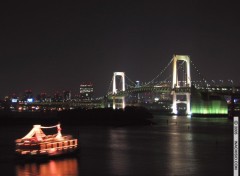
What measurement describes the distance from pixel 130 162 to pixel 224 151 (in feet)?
24.3

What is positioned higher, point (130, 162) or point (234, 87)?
point (234, 87)

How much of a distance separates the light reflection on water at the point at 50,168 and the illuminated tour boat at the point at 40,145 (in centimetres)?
65

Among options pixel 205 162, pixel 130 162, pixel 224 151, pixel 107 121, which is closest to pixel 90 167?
pixel 130 162

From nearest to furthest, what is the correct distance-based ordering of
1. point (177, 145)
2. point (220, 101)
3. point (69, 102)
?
point (177, 145) < point (220, 101) < point (69, 102)

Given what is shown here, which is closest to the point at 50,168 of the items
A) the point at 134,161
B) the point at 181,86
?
the point at 134,161

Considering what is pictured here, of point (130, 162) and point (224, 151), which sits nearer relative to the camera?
point (130, 162)

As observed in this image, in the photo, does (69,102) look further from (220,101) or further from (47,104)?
(220,101)

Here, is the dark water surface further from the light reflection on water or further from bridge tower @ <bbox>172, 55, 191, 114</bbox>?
bridge tower @ <bbox>172, 55, 191, 114</bbox>

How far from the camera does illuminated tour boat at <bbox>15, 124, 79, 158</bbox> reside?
66.6ft

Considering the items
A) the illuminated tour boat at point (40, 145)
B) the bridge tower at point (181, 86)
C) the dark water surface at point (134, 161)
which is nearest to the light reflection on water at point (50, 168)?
the dark water surface at point (134, 161)

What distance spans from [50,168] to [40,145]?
1945mm

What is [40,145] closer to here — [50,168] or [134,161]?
[50,168]

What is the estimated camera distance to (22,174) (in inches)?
688

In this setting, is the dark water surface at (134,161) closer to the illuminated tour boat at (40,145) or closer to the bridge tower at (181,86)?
the illuminated tour boat at (40,145)
